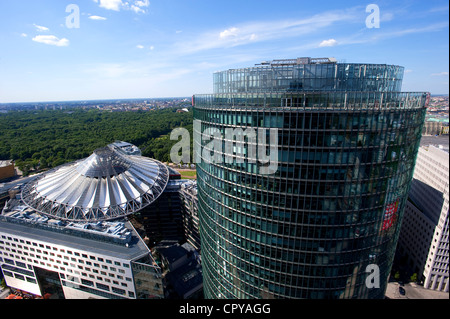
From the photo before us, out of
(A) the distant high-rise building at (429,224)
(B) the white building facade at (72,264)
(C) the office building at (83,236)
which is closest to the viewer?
(B) the white building facade at (72,264)

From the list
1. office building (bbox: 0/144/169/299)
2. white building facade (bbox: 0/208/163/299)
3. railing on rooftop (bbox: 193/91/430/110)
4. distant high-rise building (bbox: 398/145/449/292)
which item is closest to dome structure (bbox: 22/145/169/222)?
office building (bbox: 0/144/169/299)

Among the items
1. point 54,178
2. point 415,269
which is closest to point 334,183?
point 415,269

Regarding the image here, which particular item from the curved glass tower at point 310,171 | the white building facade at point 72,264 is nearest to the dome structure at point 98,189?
the white building facade at point 72,264

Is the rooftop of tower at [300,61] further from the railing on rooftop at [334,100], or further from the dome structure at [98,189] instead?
the dome structure at [98,189]
